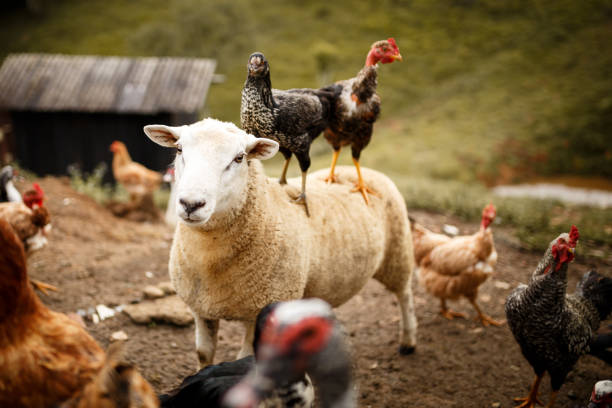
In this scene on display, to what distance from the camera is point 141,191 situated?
8.13 m

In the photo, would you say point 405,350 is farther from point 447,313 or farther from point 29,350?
point 29,350

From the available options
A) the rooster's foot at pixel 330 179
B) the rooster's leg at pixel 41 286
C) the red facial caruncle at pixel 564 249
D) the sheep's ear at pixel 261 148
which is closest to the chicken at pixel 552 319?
the red facial caruncle at pixel 564 249

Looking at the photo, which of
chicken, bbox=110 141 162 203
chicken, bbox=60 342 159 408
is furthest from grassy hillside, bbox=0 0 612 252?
chicken, bbox=60 342 159 408

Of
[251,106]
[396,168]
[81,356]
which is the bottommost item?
[396,168]

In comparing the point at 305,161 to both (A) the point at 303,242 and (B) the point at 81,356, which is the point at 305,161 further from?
(B) the point at 81,356

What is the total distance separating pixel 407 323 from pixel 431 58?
25.2 metres

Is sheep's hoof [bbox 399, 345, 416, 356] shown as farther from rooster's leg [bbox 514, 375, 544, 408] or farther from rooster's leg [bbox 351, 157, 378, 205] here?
rooster's leg [bbox 351, 157, 378, 205]

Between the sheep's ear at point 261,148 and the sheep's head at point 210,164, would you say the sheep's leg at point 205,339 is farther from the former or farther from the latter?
the sheep's ear at point 261,148

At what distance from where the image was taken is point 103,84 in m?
11.4

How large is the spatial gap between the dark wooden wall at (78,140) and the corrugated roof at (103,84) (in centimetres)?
64

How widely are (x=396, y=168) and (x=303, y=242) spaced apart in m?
13.9

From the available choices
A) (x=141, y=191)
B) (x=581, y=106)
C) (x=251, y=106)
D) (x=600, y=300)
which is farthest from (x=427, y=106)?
(x=251, y=106)

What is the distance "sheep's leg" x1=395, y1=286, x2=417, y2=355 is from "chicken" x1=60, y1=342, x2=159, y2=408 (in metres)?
3.01

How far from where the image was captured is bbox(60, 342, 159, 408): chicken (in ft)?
6.13
